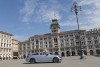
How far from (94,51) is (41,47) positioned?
3386cm

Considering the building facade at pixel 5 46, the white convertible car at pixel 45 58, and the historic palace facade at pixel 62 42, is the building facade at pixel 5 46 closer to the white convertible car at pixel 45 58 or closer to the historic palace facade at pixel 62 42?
the historic palace facade at pixel 62 42

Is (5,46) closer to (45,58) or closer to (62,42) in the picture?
(62,42)

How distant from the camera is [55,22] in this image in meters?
115

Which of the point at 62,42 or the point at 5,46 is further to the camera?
the point at 62,42

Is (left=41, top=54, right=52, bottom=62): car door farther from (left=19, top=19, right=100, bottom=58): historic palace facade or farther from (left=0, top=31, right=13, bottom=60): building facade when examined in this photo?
(left=19, top=19, right=100, bottom=58): historic palace facade

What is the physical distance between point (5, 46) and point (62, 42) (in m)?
34.2

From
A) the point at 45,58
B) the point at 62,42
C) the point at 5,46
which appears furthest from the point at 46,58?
the point at 62,42

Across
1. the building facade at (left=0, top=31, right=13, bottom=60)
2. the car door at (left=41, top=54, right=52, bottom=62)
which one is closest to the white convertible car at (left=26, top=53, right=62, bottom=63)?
the car door at (left=41, top=54, right=52, bottom=62)

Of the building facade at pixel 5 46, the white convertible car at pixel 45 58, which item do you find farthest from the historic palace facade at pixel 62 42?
the white convertible car at pixel 45 58

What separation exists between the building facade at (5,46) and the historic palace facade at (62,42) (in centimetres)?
1607

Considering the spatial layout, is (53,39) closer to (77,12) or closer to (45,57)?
(77,12)

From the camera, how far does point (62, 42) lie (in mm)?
106375

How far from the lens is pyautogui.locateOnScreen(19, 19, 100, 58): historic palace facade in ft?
320

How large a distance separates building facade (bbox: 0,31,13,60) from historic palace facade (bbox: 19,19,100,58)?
16.1m
